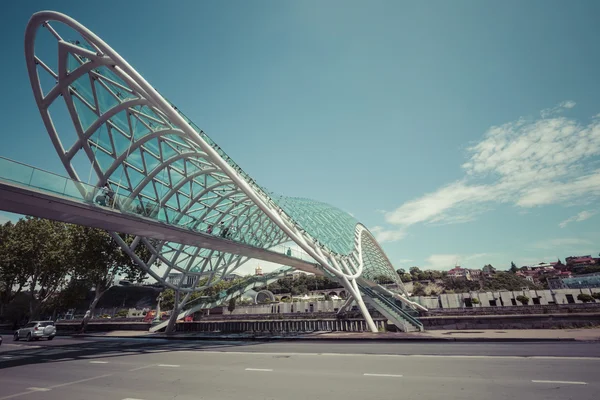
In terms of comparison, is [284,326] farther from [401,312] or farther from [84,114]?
[84,114]

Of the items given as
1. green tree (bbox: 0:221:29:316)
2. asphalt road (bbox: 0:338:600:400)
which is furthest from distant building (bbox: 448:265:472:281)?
green tree (bbox: 0:221:29:316)

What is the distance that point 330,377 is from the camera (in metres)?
8.88

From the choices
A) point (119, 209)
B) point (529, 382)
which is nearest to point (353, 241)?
point (119, 209)

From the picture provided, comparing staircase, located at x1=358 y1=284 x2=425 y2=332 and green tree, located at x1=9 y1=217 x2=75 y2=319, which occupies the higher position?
green tree, located at x1=9 y1=217 x2=75 y2=319

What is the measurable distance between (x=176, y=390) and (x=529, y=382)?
9.45 metres

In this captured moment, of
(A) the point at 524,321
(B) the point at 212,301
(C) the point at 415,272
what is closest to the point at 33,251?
(B) the point at 212,301

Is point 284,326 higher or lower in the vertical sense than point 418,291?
lower

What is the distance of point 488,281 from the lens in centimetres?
11638

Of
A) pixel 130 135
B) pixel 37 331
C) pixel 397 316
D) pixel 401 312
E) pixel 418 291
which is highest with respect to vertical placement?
pixel 130 135

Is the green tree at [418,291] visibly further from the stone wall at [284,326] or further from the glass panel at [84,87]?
the glass panel at [84,87]

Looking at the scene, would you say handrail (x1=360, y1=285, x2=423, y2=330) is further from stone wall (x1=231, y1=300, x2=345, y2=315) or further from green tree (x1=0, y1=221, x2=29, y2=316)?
green tree (x1=0, y1=221, x2=29, y2=316)

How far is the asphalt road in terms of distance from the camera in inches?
274

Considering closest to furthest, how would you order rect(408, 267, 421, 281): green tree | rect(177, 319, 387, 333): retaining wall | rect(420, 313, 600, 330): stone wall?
rect(420, 313, 600, 330): stone wall
rect(177, 319, 387, 333): retaining wall
rect(408, 267, 421, 281): green tree

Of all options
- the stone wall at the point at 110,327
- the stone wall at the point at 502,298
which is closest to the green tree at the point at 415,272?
the stone wall at the point at 502,298
